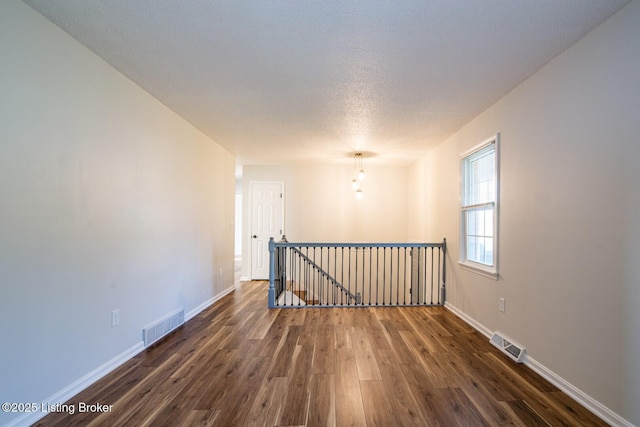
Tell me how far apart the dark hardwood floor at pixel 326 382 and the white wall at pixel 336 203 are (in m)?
2.96

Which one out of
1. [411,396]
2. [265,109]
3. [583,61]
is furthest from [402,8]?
[411,396]

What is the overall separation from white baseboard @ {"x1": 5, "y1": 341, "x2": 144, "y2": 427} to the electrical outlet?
0.28 m

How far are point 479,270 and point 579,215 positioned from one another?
1.35 m

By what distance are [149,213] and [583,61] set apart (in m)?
3.73

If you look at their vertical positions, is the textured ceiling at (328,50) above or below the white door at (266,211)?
above

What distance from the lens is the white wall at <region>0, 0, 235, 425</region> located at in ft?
5.13

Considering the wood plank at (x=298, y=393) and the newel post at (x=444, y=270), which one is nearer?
the wood plank at (x=298, y=393)

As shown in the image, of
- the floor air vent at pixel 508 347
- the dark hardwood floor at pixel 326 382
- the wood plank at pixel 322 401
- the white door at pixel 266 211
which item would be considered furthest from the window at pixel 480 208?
the white door at pixel 266 211

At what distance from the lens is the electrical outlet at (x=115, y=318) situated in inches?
88.5

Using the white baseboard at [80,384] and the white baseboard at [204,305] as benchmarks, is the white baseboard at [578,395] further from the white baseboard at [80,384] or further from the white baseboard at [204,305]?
the white baseboard at [204,305]

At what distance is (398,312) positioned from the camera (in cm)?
375

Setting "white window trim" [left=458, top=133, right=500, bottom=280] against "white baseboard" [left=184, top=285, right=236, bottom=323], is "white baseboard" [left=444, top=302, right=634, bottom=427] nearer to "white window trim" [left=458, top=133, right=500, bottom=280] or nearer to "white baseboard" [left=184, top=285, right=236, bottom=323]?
"white window trim" [left=458, top=133, right=500, bottom=280]

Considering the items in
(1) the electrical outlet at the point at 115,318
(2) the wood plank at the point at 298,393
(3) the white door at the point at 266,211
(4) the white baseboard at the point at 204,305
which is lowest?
(4) the white baseboard at the point at 204,305

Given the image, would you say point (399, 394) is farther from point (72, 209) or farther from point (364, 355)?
point (72, 209)
